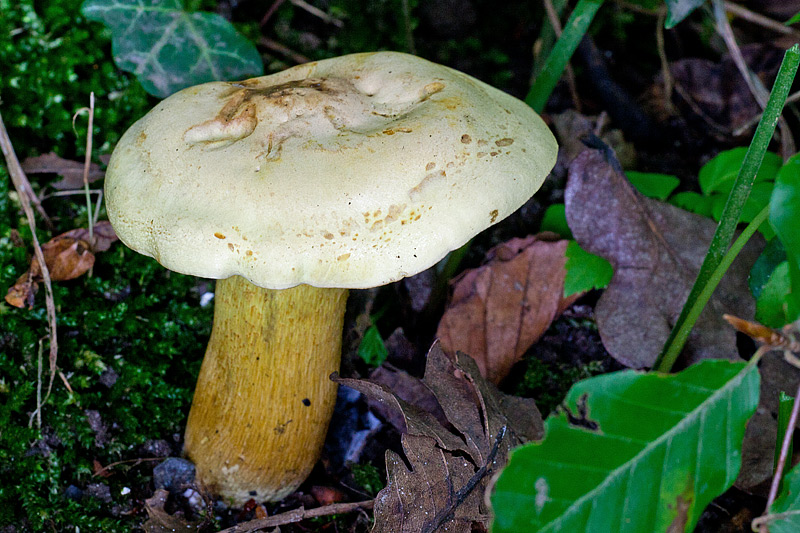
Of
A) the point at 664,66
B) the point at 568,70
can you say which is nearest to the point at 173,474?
the point at 568,70

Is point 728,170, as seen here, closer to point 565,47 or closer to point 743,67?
point 743,67

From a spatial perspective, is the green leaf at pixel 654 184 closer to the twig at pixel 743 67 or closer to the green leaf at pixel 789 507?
the twig at pixel 743 67

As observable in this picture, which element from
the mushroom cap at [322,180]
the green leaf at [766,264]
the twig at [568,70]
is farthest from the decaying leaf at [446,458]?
the twig at [568,70]

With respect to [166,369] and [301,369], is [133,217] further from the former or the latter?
[166,369]

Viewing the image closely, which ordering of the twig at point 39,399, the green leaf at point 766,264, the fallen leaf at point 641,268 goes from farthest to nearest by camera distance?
the fallen leaf at point 641,268 < the twig at point 39,399 < the green leaf at point 766,264

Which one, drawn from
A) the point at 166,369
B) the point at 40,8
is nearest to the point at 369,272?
the point at 166,369

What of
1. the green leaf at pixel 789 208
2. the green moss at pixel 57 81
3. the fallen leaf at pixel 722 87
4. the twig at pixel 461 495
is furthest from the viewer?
the fallen leaf at pixel 722 87
